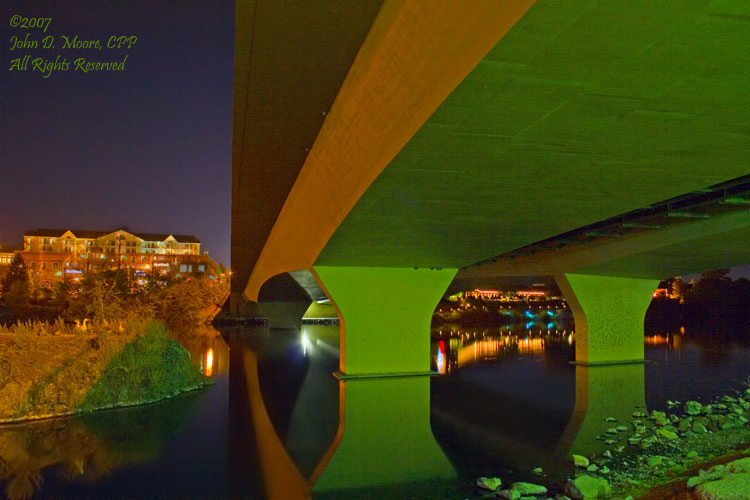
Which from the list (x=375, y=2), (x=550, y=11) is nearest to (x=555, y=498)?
(x=550, y=11)

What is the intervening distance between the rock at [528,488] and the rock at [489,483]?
333mm

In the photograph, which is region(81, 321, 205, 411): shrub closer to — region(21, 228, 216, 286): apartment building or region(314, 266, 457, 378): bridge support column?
region(314, 266, 457, 378): bridge support column

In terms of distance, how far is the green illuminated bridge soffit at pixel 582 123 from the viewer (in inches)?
203

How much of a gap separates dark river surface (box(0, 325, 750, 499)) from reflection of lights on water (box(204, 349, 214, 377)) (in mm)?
549

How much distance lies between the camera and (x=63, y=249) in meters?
107

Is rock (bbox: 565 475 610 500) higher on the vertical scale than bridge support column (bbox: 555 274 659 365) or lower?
lower

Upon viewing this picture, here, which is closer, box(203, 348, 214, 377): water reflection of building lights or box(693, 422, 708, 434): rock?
box(693, 422, 708, 434): rock

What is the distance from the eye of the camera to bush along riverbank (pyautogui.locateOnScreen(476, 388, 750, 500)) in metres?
7.69

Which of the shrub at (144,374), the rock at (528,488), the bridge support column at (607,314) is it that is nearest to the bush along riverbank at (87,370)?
the shrub at (144,374)

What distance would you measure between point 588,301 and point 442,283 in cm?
701

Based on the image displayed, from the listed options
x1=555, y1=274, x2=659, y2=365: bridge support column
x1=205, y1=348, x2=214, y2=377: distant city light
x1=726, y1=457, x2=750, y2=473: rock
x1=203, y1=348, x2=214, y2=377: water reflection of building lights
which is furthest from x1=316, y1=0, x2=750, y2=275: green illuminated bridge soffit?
x1=205, y1=348, x2=214, y2=377: distant city light

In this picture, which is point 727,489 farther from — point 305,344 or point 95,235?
point 95,235

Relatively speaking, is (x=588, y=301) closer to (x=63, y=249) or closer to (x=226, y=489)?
(x=226, y=489)

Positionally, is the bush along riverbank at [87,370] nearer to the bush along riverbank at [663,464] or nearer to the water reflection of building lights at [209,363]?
the water reflection of building lights at [209,363]
